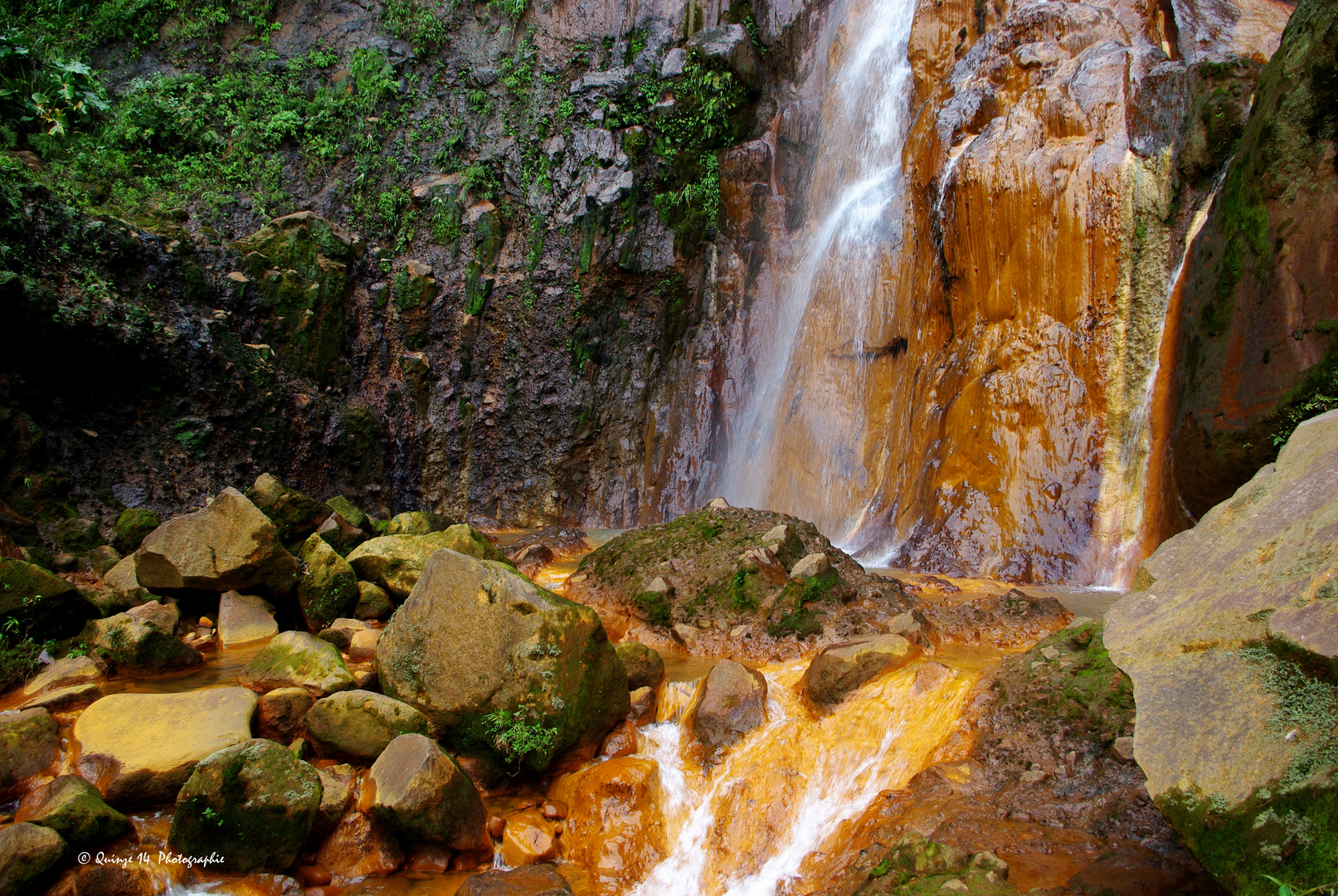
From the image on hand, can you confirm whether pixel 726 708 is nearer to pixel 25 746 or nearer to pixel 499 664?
pixel 499 664

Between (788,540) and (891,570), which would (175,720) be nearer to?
(788,540)

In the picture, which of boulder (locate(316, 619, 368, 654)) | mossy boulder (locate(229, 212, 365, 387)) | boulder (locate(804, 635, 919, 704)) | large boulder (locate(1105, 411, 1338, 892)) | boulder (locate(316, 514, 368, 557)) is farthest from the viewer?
mossy boulder (locate(229, 212, 365, 387))

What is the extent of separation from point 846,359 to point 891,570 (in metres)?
4.87

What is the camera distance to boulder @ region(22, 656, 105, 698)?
5022mm

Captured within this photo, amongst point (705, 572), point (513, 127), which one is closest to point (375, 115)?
point (513, 127)

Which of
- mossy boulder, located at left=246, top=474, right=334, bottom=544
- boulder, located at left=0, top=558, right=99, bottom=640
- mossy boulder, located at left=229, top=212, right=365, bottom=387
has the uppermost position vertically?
mossy boulder, located at left=229, top=212, right=365, bottom=387

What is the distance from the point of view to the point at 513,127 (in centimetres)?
1612

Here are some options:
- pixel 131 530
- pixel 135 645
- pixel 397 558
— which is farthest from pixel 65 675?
pixel 131 530

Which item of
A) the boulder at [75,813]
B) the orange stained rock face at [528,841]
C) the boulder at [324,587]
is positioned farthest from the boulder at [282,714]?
the boulder at [324,587]

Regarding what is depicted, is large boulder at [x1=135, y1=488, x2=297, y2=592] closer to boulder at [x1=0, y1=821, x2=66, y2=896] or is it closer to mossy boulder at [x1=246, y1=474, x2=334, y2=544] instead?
mossy boulder at [x1=246, y1=474, x2=334, y2=544]

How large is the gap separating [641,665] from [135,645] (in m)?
3.72

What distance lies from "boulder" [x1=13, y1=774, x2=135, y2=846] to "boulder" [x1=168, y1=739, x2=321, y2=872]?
0.86 ft

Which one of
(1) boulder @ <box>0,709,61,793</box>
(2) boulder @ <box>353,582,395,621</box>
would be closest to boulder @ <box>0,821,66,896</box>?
(1) boulder @ <box>0,709,61,793</box>

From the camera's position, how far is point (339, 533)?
7.70m
